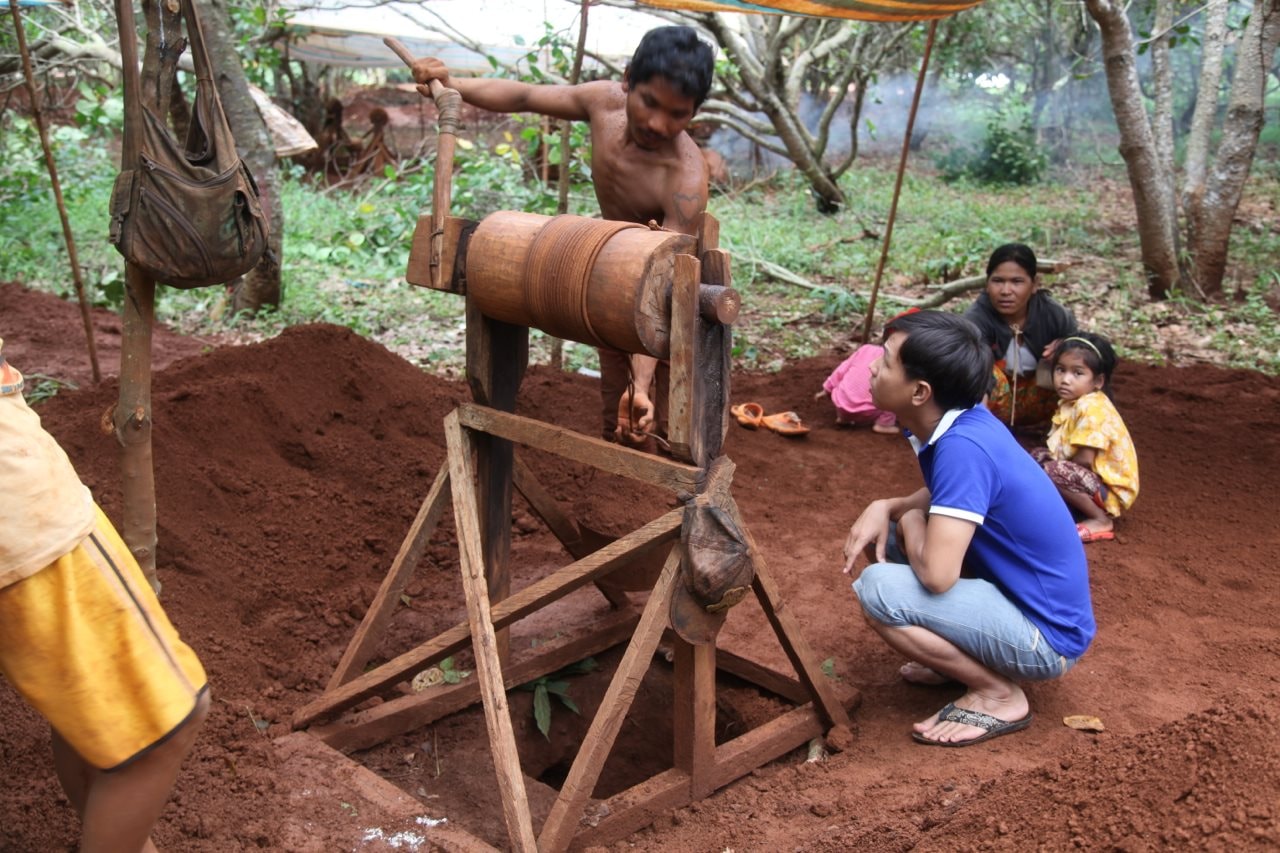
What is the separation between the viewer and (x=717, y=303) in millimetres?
2564

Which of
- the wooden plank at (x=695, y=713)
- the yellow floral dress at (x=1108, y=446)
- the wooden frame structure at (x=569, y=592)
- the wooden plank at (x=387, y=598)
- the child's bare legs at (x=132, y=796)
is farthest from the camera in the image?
the yellow floral dress at (x=1108, y=446)

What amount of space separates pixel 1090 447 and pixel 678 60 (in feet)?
8.10

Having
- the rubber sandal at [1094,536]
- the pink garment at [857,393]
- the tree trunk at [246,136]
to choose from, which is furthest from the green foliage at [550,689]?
the tree trunk at [246,136]

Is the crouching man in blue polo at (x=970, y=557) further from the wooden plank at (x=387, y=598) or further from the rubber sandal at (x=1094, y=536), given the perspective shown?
the rubber sandal at (x=1094, y=536)

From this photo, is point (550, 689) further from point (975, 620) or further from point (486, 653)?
point (975, 620)

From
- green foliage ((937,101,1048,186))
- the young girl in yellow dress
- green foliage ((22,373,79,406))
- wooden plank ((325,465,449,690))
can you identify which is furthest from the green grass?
wooden plank ((325,465,449,690))

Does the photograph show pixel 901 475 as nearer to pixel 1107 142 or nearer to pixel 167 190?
pixel 167 190

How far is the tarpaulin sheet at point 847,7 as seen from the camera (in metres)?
4.97

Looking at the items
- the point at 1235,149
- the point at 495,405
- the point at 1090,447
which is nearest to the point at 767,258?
the point at 1235,149

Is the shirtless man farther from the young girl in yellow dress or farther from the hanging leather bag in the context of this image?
the young girl in yellow dress

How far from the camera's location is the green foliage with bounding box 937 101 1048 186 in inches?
555

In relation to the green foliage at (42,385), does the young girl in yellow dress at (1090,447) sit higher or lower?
higher

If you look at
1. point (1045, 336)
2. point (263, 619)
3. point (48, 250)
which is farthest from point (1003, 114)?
point (263, 619)

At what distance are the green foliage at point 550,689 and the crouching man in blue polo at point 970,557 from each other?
1226 mm
